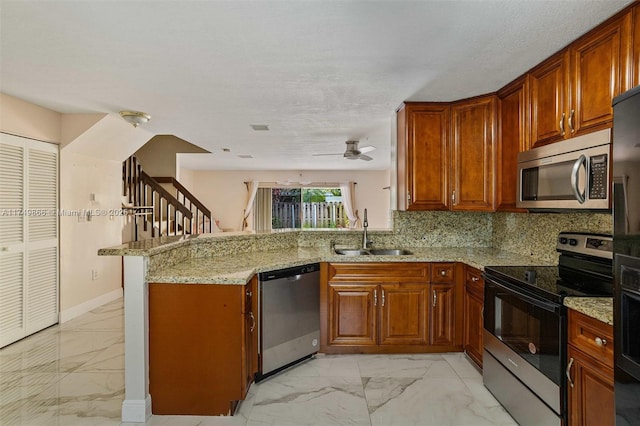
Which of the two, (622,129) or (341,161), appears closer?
(622,129)

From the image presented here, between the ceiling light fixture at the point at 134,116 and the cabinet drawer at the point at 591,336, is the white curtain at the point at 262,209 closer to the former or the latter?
the ceiling light fixture at the point at 134,116

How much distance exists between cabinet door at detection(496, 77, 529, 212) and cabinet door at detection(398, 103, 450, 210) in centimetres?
44

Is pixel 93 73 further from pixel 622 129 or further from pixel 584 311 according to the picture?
pixel 584 311

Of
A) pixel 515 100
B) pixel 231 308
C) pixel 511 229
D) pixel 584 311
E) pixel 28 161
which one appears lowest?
pixel 231 308

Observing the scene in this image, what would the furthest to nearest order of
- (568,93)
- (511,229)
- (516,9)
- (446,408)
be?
(511,229) < (446,408) < (568,93) < (516,9)

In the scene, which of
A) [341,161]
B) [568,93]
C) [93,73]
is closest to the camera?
[568,93]

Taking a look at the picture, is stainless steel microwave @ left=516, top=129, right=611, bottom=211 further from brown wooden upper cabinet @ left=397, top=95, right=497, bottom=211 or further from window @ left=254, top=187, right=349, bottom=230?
window @ left=254, top=187, right=349, bottom=230

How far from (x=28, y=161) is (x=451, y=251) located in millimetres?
4120

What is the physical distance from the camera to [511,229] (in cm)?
323

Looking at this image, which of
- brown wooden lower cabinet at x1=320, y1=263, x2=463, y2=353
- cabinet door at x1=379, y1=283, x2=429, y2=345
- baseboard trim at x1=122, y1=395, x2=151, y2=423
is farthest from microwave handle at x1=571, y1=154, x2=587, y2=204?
baseboard trim at x1=122, y1=395, x2=151, y2=423

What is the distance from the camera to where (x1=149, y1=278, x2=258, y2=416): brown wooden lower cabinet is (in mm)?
2170

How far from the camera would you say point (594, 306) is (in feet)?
5.17

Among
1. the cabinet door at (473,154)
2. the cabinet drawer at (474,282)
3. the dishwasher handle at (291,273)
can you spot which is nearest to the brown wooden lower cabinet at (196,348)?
the dishwasher handle at (291,273)

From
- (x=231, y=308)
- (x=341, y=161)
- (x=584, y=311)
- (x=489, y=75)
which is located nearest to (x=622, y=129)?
(x=584, y=311)
